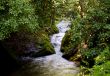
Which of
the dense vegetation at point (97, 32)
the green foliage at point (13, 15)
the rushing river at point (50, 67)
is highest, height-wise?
the green foliage at point (13, 15)

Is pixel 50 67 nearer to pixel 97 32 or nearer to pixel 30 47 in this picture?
pixel 30 47

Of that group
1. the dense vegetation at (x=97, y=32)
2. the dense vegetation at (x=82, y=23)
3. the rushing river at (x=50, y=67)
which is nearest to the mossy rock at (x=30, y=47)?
the rushing river at (x=50, y=67)

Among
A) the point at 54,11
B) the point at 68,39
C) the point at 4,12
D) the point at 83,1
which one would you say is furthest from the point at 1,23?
the point at 68,39

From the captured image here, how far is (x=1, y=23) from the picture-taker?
1101 cm

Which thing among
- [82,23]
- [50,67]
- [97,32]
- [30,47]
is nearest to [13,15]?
[82,23]

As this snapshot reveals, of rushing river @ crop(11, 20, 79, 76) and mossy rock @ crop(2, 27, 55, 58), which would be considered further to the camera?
mossy rock @ crop(2, 27, 55, 58)

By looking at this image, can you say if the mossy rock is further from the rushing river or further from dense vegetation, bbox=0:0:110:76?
dense vegetation, bbox=0:0:110:76

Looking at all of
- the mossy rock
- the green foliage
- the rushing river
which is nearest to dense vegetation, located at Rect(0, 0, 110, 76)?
the green foliage

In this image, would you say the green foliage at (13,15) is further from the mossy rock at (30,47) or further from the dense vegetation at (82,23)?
the mossy rock at (30,47)

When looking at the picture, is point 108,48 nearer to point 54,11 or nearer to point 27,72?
point 54,11

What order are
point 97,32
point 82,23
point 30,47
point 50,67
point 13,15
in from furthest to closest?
1. point 30,47
2. point 50,67
3. point 82,23
4. point 97,32
5. point 13,15

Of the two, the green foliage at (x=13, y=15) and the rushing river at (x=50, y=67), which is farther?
the rushing river at (x=50, y=67)

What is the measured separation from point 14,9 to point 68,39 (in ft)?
29.7

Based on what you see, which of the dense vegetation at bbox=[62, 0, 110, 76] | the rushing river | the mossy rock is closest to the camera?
the dense vegetation at bbox=[62, 0, 110, 76]
